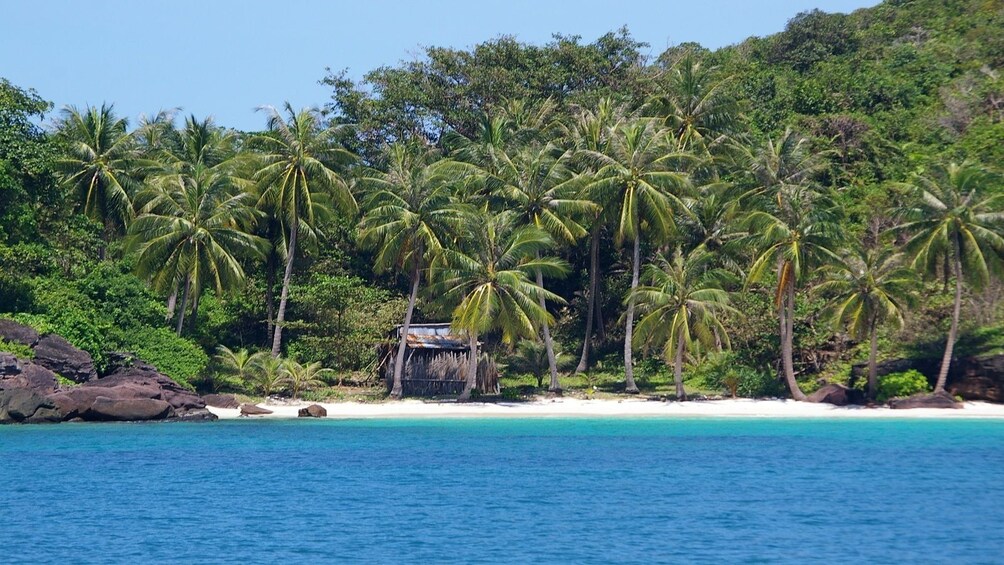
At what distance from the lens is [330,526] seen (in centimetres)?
1984

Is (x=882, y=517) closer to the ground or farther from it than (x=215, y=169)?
closer to the ground

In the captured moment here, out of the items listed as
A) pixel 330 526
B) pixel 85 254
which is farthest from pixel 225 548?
pixel 85 254

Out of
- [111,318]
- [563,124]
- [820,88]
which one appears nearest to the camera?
[111,318]

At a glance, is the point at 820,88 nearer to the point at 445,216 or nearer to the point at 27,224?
the point at 445,216

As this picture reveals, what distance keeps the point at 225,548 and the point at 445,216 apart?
26.1 m

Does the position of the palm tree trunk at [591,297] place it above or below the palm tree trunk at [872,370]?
above

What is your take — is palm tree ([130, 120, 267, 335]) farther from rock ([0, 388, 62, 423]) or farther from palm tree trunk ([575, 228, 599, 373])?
palm tree trunk ([575, 228, 599, 373])

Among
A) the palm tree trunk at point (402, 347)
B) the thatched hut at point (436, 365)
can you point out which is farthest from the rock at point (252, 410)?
the thatched hut at point (436, 365)

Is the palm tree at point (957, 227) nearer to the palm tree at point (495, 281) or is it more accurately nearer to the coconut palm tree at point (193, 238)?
the palm tree at point (495, 281)

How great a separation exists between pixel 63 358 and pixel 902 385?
28.8 m

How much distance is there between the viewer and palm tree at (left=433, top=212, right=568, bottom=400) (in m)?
40.3

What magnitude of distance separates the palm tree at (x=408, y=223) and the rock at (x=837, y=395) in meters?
14.6

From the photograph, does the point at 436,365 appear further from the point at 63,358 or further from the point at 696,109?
the point at 696,109

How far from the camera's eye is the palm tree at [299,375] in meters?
43.5
